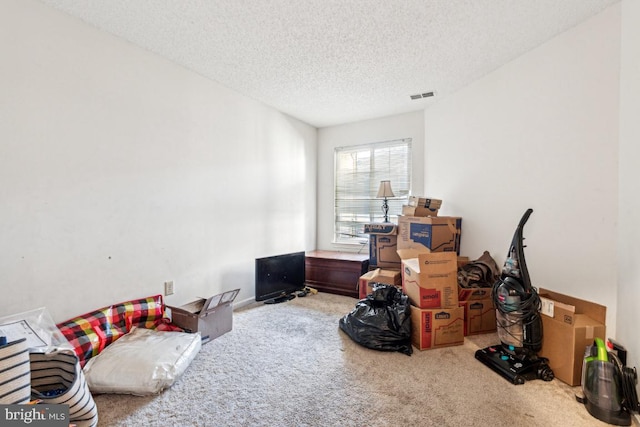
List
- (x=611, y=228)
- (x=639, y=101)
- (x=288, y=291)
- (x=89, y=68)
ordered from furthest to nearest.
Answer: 1. (x=288, y=291)
2. (x=89, y=68)
3. (x=611, y=228)
4. (x=639, y=101)

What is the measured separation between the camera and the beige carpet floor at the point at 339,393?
5.06 ft

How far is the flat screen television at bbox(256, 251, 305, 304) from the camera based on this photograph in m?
3.33

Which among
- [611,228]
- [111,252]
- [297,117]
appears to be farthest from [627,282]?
[297,117]

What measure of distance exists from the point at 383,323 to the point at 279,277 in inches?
64.0

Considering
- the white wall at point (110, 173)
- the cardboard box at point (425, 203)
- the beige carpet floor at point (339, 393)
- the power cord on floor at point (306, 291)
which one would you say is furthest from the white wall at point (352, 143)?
the beige carpet floor at point (339, 393)

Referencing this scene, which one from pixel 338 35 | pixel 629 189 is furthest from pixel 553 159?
pixel 338 35

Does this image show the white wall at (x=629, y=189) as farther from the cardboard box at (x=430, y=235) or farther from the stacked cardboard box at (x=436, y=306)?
the cardboard box at (x=430, y=235)

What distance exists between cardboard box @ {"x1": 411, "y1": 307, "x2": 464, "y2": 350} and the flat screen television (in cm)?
176

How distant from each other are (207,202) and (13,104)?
60.3 inches

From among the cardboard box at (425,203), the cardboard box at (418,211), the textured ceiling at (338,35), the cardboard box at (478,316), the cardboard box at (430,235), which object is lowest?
the cardboard box at (478,316)

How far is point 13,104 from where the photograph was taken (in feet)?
5.74

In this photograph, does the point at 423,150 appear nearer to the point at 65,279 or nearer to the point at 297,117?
the point at 297,117

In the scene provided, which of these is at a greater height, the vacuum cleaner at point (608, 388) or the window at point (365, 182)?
the window at point (365, 182)

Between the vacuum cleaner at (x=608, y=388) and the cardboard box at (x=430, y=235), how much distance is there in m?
1.44
